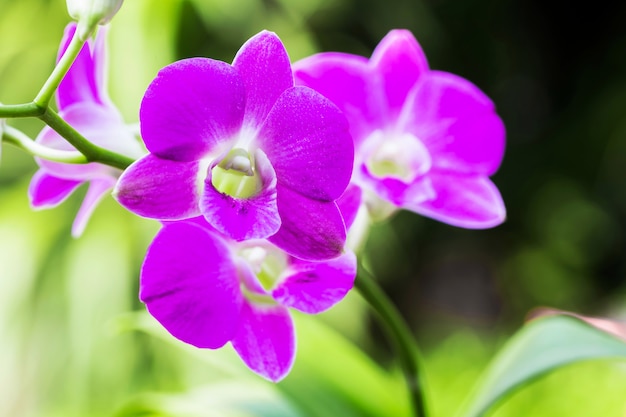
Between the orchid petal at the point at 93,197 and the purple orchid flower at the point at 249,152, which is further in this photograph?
the orchid petal at the point at 93,197

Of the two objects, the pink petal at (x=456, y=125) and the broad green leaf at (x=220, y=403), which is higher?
the pink petal at (x=456, y=125)

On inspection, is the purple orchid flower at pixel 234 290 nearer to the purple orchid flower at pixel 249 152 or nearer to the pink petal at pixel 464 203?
the purple orchid flower at pixel 249 152

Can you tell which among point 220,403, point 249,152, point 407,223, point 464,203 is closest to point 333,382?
point 220,403

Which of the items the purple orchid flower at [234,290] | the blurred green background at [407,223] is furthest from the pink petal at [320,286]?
the blurred green background at [407,223]

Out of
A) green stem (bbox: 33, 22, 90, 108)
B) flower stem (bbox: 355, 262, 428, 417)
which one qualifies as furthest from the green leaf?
green stem (bbox: 33, 22, 90, 108)

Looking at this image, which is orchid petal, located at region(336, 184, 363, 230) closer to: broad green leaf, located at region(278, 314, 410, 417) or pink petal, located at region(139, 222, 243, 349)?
pink petal, located at region(139, 222, 243, 349)

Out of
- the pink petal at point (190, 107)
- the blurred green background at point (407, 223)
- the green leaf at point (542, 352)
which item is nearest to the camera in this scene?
the pink petal at point (190, 107)

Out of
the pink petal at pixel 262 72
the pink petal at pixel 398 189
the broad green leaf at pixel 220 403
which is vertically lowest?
the broad green leaf at pixel 220 403

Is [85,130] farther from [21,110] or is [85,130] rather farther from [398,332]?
[398,332]
